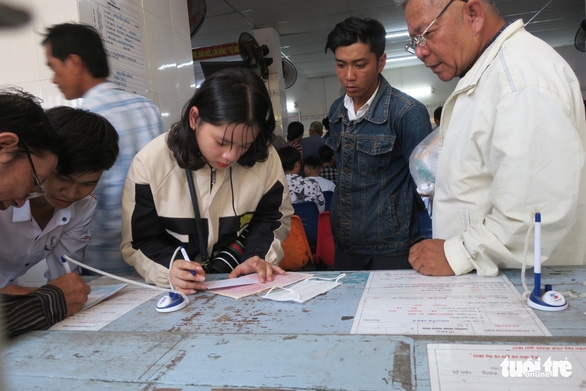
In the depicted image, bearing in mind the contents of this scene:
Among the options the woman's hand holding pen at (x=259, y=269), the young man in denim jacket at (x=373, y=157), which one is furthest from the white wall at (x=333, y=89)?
the woman's hand holding pen at (x=259, y=269)

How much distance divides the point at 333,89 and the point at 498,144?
10.8m

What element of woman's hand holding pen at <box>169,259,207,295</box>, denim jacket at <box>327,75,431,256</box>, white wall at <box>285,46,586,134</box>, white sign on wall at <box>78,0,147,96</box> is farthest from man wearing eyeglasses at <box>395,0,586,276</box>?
white wall at <box>285,46,586,134</box>

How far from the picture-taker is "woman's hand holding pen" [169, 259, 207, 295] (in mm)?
1262

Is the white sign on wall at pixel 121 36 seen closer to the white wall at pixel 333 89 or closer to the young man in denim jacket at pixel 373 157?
the young man in denim jacket at pixel 373 157

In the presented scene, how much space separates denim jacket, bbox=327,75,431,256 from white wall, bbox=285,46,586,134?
30.8ft

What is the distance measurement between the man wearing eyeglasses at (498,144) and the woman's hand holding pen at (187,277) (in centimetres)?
63

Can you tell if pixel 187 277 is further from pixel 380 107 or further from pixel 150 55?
pixel 150 55

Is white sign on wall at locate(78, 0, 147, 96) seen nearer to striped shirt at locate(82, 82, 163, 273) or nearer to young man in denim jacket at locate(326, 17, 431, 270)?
striped shirt at locate(82, 82, 163, 273)

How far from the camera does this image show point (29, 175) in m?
1.15

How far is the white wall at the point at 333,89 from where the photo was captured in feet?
37.1

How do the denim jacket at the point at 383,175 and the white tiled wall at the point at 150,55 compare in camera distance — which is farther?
the white tiled wall at the point at 150,55

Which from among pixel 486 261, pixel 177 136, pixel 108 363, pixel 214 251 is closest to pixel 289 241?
pixel 214 251

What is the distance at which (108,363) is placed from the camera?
831mm

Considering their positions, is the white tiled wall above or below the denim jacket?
above
